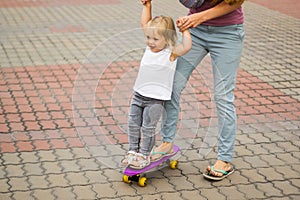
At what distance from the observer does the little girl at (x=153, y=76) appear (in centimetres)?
365

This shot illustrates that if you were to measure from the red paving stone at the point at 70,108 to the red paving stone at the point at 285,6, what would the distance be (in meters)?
5.59

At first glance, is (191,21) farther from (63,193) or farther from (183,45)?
(63,193)

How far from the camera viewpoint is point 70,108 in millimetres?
5527

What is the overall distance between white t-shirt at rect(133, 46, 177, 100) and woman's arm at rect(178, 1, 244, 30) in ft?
0.76

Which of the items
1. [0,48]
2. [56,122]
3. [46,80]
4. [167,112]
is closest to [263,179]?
[167,112]

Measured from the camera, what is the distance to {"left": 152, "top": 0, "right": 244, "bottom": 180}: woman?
362 cm

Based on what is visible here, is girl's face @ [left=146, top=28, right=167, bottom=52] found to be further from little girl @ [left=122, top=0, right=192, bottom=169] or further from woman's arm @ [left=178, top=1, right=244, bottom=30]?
woman's arm @ [left=178, top=1, right=244, bottom=30]

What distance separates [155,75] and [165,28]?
0.32 metres

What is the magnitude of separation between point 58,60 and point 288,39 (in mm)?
3985

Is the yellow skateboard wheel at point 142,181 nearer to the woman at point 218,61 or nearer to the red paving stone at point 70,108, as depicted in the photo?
the woman at point 218,61

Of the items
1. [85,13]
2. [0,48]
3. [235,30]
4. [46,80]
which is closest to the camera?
[235,30]

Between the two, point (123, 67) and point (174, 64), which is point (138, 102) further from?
point (123, 67)

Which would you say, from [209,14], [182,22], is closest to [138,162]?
[182,22]

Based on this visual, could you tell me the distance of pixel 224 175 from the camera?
4.05 meters
